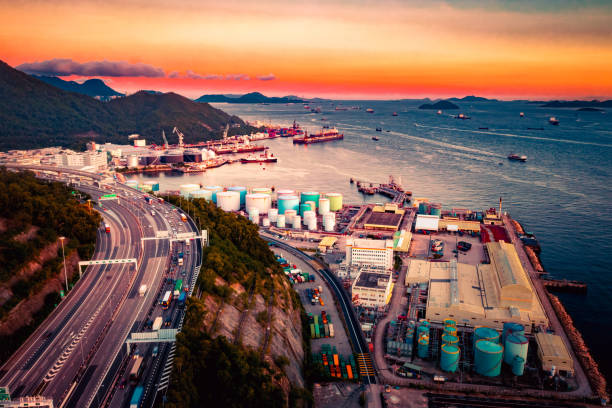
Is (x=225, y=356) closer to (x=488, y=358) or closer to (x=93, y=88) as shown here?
(x=488, y=358)

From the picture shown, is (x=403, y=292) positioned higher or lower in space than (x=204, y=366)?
lower

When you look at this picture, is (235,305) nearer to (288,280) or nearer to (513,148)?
(288,280)

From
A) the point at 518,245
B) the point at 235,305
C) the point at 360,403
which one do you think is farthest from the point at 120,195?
the point at 518,245

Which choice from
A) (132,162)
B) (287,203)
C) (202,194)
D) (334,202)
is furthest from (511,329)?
(132,162)

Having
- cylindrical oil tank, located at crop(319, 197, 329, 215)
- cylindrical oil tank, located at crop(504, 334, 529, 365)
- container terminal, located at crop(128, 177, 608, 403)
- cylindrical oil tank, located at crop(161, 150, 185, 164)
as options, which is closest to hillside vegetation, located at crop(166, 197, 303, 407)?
container terminal, located at crop(128, 177, 608, 403)

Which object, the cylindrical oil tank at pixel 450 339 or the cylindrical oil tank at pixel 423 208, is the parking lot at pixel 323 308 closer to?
the cylindrical oil tank at pixel 450 339
